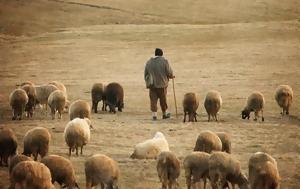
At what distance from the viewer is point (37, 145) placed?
13891 mm

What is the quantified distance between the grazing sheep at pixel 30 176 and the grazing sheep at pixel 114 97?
436 inches

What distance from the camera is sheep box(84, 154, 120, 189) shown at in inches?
478

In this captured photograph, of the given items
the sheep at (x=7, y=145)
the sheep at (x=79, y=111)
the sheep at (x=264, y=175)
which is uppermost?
the sheep at (x=79, y=111)

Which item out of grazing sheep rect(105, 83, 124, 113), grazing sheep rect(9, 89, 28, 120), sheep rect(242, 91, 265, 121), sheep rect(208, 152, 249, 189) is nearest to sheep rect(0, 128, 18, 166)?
sheep rect(208, 152, 249, 189)

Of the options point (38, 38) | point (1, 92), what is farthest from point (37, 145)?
point (38, 38)

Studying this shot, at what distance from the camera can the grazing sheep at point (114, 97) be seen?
21.9 m

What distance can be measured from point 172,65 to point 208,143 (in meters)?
23.3

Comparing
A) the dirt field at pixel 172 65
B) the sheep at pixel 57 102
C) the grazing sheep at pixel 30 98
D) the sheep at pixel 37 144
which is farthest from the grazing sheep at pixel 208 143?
the grazing sheep at pixel 30 98

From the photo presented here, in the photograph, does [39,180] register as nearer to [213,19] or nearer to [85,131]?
[85,131]

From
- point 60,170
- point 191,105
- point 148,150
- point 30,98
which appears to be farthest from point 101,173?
point 30,98

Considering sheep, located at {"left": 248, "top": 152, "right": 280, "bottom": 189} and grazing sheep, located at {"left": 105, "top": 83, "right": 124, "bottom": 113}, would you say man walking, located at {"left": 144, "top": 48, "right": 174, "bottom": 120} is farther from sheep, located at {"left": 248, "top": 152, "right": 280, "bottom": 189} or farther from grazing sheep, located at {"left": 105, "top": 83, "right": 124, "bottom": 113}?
sheep, located at {"left": 248, "top": 152, "right": 280, "bottom": 189}

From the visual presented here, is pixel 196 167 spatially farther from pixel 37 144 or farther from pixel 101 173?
pixel 37 144

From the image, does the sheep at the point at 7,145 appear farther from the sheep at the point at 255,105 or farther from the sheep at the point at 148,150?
the sheep at the point at 255,105

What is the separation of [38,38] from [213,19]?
14018mm
